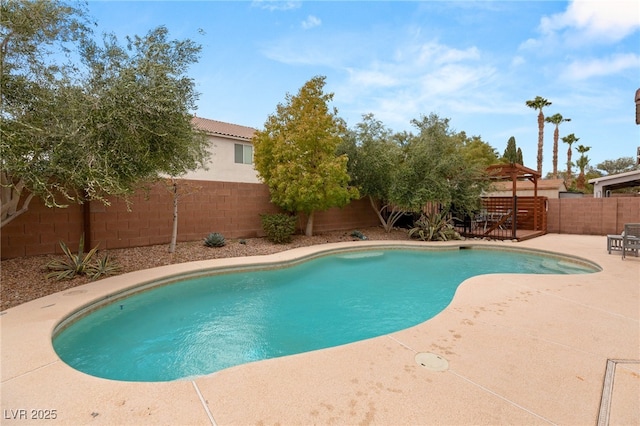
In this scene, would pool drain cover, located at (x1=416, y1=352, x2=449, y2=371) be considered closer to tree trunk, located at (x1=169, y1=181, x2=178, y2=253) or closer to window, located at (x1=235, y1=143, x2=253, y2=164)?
tree trunk, located at (x1=169, y1=181, x2=178, y2=253)

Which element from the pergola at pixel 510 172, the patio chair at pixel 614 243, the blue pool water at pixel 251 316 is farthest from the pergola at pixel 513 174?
the blue pool water at pixel 251 316

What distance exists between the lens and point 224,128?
58.0 feet

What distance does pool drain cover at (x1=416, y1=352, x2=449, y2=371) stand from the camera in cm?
301

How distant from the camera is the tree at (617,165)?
39031 millimetres

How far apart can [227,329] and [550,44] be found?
1324 cm

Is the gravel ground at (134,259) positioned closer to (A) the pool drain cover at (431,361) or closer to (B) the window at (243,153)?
(A) the pool drain cover at (431,361)

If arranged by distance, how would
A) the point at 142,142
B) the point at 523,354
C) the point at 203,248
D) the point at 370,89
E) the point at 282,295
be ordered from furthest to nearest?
1. the point at 370,89
2. the point at 203,248
3. the point at 282,295
4. the point at 142,142
5. the point at 523,354

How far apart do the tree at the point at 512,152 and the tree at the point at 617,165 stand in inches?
612

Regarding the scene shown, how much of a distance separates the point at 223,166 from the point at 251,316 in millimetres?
12141

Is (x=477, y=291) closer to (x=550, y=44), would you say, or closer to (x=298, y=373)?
(x=298, y=373)

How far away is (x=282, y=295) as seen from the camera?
6.49 m

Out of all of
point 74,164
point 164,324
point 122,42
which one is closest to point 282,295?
point 164,324

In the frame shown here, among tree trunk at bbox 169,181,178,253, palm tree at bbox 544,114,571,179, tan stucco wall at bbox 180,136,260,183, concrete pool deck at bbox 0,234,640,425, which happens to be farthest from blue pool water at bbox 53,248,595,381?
palm tree at bbox 544,114,571,179

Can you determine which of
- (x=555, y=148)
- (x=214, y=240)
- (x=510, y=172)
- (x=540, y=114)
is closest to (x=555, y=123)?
(x=555, y=148)
